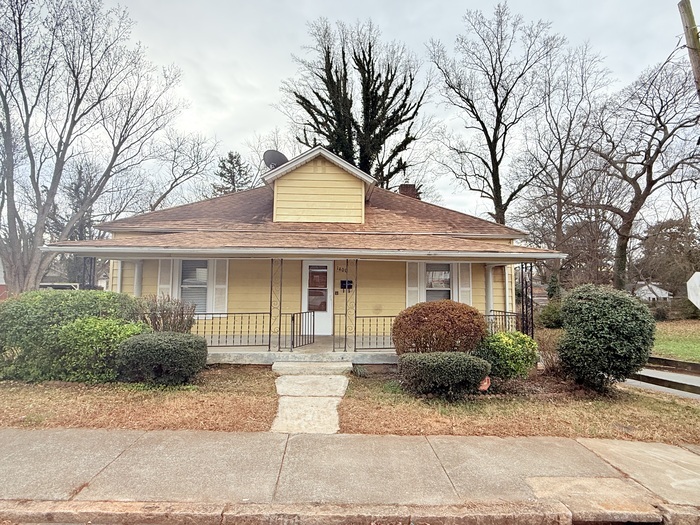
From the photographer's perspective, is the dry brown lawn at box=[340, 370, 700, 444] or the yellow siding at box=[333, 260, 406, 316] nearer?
the dry brown lawn at box=[340, 370, 700, 444]

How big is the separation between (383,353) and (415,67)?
71.5 ft

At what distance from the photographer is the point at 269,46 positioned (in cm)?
1184

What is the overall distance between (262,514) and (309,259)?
679 centimetres

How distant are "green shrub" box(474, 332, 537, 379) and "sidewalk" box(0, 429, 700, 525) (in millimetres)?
1828

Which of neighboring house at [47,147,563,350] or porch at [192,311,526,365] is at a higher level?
neighboring house at [47,147,563,350]

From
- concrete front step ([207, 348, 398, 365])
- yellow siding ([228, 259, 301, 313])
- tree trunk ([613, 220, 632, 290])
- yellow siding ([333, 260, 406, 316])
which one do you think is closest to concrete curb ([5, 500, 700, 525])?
concrete front step ([207, 348, 398, 365])

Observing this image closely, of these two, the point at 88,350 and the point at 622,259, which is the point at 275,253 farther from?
the point at 622,259

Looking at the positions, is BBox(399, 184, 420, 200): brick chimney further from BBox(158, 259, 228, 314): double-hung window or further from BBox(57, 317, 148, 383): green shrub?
BBox(57, 317, 148, 383): green shrub

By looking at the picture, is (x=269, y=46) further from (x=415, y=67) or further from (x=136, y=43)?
(x=415, y=67)

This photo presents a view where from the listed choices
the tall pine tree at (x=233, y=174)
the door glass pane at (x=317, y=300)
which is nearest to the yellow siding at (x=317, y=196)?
the door glass pane at (x=317, y=300)

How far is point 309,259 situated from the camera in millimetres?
9375

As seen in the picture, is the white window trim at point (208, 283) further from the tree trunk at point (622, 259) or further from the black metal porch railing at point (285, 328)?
the tree trunk at point (622, 259)

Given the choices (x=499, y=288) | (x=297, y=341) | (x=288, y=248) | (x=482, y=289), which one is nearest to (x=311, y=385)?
(x=297, y=341)

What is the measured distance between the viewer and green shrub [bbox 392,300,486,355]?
6.42 meters
